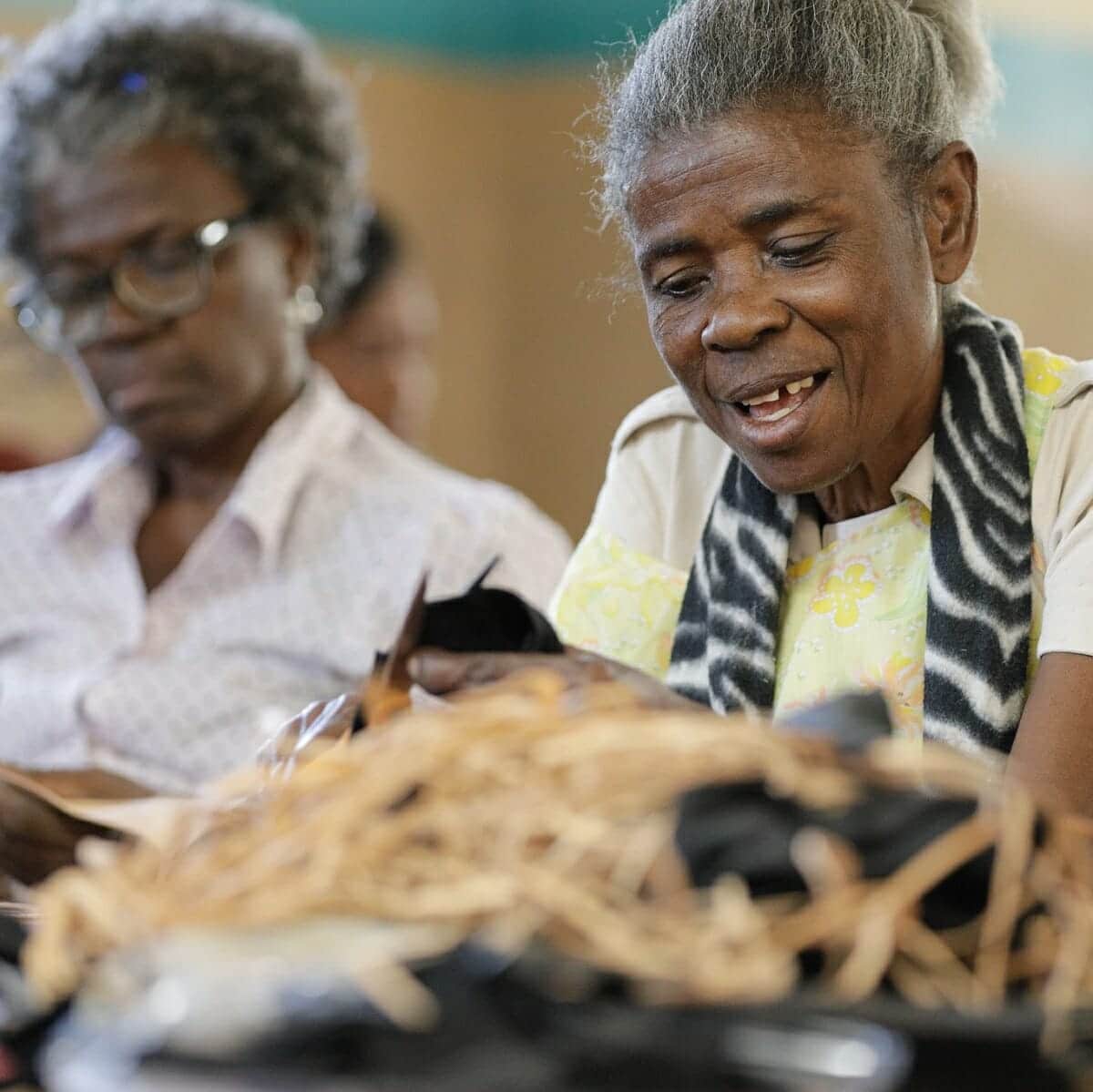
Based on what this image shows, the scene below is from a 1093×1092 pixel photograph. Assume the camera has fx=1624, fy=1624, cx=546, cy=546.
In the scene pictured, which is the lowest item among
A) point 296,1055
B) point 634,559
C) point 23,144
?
point 296,1055

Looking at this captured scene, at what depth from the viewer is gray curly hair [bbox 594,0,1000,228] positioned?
1.23 metres

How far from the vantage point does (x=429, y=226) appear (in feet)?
16.3

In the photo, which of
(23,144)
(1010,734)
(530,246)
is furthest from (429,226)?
(1010,734)

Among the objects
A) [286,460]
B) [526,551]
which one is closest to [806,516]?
[526,551]

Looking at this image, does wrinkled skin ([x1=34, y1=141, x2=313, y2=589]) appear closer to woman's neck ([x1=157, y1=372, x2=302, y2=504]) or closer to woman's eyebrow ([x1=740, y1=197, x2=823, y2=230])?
woman's neck ([x1=157, y1=372, x2=302, y2=504])

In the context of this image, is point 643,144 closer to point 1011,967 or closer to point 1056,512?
point 1056,512

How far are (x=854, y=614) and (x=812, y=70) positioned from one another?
43 cm

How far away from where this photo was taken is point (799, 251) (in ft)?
4.02

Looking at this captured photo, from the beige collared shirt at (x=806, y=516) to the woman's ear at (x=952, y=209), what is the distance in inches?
5.2

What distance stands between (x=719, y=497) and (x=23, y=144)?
113 cm

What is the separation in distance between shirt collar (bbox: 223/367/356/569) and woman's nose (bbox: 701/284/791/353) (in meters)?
0.82

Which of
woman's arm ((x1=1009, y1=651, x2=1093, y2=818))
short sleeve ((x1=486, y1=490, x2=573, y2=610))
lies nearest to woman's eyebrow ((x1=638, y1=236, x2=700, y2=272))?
woman's arm ((x1=1009, y1=651, x2=1093, y2=818))

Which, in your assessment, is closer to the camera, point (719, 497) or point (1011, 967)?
point (1011, 967)

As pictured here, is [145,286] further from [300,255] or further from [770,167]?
[770,167]
